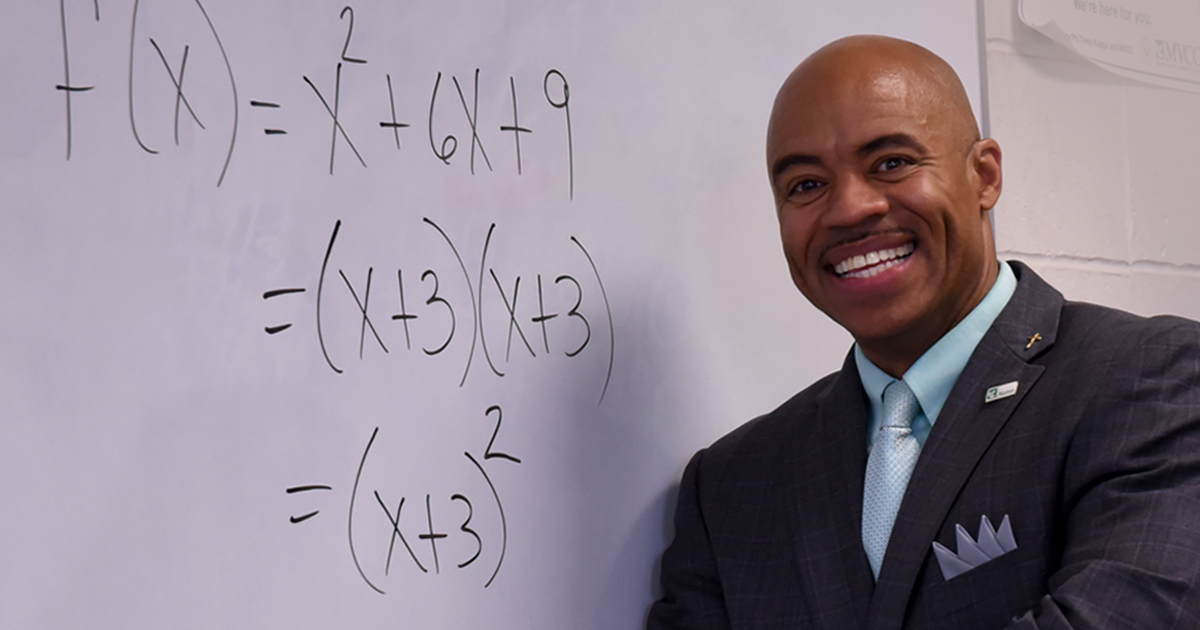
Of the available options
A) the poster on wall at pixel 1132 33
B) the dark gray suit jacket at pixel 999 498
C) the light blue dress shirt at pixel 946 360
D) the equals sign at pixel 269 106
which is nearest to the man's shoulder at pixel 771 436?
the dark gray suit jacket at pixel 999 498

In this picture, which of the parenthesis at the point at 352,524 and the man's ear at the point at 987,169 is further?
the man's ear at the point at 987,169

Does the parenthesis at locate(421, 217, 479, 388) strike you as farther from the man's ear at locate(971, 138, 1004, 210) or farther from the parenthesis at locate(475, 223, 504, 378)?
the man's ear at locate(971, 138, 1004, 210)

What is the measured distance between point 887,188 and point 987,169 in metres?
0.12

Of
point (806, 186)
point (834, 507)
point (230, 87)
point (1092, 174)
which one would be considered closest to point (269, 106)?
point (230, 87)

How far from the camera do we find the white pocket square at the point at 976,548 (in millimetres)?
907

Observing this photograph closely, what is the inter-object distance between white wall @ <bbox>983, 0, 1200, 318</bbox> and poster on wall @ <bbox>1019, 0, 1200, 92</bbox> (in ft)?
0.05

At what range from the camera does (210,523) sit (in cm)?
85

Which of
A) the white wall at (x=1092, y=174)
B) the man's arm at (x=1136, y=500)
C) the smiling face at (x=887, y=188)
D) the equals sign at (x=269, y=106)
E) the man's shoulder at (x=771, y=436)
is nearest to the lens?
the man's arm at (x=1136, y=500)

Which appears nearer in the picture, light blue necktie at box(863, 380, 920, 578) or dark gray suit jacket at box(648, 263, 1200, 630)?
dark gray suit jacket at box(648, 263, 1200, 630)

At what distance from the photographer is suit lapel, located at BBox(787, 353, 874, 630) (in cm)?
100

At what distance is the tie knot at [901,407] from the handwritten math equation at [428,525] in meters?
0.34

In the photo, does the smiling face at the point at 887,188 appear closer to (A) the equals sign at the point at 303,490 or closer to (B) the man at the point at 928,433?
(B) the man at the point at 928,433

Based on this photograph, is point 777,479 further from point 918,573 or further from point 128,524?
point 128,524

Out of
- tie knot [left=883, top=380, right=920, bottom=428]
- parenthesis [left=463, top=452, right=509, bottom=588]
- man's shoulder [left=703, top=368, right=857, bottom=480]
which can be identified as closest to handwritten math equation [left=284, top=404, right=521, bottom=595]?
parenthesis [left=463, top=452, right=509, bottom=588]
